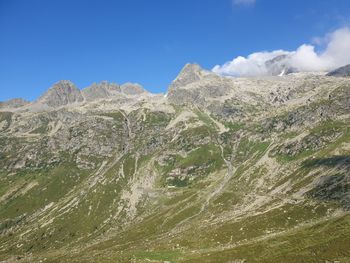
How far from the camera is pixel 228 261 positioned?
145m

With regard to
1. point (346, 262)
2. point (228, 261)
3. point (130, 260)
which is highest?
point (130, 260)

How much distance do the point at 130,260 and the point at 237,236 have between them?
192 ft

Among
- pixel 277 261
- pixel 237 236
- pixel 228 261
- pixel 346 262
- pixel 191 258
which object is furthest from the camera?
pixel 237 236

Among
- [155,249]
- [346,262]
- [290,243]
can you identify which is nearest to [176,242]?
[155,249]

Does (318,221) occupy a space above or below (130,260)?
below

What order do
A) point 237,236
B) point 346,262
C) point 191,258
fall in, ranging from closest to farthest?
1. point 346,262
2. point 191,258
3. point 237,236

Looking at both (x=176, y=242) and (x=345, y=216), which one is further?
(x=176, y=242)

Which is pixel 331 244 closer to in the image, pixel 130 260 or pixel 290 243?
pixel 290 243

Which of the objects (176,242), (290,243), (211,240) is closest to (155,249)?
(176,242)

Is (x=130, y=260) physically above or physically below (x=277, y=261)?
above

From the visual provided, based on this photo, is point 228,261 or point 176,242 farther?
point 176,242

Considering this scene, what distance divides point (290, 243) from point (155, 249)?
64012 mm

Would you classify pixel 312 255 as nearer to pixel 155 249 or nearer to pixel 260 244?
pixel 260 244

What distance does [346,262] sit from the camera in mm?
122562
